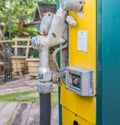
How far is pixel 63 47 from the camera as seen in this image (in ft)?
4.80

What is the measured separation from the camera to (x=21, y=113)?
2.98 m

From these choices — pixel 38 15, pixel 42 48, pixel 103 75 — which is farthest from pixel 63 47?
pixel 38 15

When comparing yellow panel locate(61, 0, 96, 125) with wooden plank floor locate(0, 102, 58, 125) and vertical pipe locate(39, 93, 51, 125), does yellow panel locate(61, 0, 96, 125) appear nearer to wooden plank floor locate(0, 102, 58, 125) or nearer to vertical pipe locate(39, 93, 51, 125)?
vertical pipe locate(39, 93, 51, 125)

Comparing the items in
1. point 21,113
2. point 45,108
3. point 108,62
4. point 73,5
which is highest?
point 73,5

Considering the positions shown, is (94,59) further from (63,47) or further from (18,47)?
(18,47)

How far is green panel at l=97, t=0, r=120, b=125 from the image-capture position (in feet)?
3.78

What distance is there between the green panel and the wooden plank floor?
145cm

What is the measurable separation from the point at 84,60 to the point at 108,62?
15cm

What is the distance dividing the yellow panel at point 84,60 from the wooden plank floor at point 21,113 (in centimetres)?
116

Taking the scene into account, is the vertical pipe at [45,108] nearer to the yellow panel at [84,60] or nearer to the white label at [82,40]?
the yellow panel at [84,60]

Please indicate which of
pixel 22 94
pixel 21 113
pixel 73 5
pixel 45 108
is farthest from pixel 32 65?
pixel 73 5

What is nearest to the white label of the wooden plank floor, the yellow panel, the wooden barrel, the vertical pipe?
the yellow panel

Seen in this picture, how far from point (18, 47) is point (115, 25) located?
16.7 ft

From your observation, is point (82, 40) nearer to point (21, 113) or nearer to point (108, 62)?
point (108, 62)
